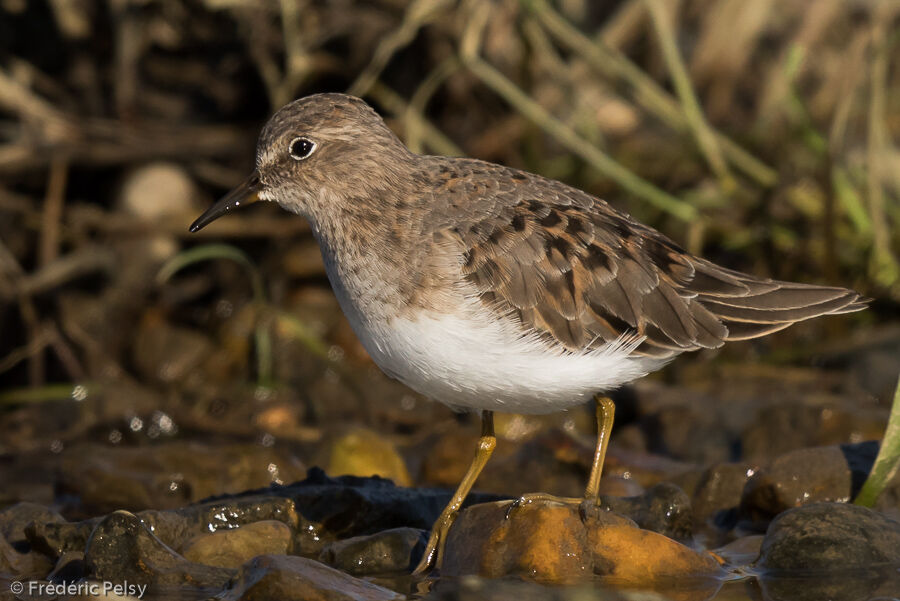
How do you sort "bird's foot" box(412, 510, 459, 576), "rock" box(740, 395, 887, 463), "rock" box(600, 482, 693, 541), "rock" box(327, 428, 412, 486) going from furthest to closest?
"rock" box(740, 395, 887, 463)
"rock" box(327, 428, 412, 486)
"rock" box(600, 482, 693, 541)
"bird's foot" box(412, 510, 459, 576)

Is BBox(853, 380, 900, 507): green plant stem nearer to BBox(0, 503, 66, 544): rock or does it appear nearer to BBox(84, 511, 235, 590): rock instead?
BBox(84, 511, 235, 590): rock

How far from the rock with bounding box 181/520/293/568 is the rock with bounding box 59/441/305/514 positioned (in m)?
1.25

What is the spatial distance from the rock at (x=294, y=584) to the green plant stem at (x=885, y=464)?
2.62m

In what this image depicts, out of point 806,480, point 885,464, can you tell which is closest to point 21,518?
point 806,480

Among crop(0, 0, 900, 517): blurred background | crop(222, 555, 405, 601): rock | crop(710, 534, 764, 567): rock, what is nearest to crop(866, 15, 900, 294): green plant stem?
crop(0, 0, 900, 517): blurred background

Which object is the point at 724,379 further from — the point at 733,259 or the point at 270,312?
the point at 270,312

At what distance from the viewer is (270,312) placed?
10.2 m

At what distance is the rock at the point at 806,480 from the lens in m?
7.00

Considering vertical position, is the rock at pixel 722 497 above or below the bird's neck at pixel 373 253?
below

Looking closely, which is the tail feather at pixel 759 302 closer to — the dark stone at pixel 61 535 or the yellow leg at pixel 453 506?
the yellow leg at pixel 453 506

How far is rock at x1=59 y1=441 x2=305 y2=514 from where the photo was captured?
300 inches

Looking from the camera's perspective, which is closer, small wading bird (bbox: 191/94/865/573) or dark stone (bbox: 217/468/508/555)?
small wading bird (bbox: 191/94/865/573)

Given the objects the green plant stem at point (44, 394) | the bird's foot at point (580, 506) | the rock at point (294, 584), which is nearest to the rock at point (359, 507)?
the bird's foot at point (580, 506)

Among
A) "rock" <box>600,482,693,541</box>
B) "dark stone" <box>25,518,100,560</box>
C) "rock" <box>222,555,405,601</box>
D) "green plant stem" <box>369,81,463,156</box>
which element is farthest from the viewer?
"green plant stem" <box>369,81,463,156</box>
